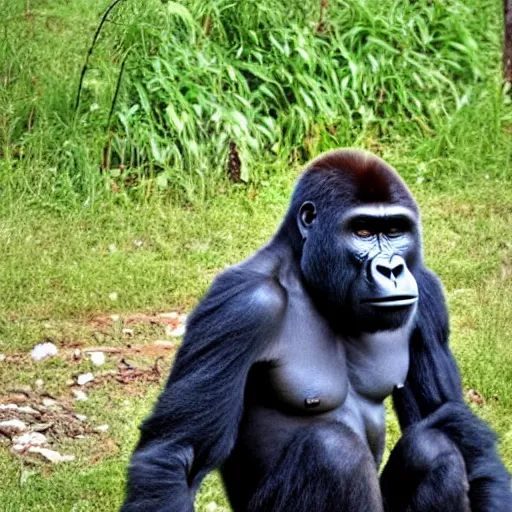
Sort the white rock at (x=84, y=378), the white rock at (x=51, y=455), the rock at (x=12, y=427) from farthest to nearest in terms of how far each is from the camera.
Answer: the white rock at (x=84, y=378), the rock at (x=12, y=427), the white rock at (x=51, y=455)

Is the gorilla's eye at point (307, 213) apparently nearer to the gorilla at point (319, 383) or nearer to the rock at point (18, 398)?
the gorilla at point (319, 383)

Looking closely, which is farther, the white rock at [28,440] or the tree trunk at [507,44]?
the tree trunk at [507,44]

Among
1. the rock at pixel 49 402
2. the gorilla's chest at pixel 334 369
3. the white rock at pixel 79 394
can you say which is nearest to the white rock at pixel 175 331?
the white rock at pixel 79 394

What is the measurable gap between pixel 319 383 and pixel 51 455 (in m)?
1.62

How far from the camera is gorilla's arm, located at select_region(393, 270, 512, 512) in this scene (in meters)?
4.12

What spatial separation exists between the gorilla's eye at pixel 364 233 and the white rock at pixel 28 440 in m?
1.98

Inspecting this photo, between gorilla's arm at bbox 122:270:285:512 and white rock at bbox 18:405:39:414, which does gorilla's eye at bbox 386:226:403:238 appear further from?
white rock at bbox 18:405:39:414

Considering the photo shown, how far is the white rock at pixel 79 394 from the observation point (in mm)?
5785

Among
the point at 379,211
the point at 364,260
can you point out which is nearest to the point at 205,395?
the point at 364,260

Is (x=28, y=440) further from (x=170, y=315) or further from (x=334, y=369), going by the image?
(x=334, y=369)

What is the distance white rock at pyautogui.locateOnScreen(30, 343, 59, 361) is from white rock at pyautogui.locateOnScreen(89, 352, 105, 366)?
0.17m

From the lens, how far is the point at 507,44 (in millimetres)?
8414

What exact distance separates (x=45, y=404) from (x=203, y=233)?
6.10ft

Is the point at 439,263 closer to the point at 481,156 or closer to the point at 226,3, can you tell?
the point at 481,156
